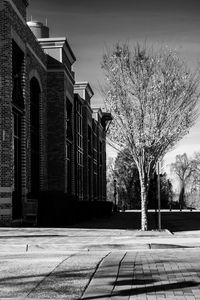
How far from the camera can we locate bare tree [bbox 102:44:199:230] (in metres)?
19.3

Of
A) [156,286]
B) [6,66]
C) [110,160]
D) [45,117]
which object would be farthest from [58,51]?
[110,160]

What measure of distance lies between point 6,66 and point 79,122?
19125 mm

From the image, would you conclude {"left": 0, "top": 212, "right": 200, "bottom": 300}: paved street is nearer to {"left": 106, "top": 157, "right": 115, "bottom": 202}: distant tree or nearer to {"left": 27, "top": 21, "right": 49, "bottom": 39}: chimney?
{"left": 27, "top": 21, "right": 49, "bottom": 39}: chimney

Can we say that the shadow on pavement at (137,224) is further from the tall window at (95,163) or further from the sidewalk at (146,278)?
the tall window at (95,163)

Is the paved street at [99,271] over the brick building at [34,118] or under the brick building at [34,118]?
under

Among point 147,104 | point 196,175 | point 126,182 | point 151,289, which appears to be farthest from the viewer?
point 196,175

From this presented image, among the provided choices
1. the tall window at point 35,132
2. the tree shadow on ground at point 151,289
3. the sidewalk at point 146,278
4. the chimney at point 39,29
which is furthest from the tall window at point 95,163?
the tree shadow on ground at point 151,289

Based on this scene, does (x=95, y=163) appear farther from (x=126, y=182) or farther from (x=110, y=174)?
(x=110, y=174)

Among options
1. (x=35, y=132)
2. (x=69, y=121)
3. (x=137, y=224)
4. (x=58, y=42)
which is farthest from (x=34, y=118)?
(x=137, y=224)

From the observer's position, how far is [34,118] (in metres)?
26.3

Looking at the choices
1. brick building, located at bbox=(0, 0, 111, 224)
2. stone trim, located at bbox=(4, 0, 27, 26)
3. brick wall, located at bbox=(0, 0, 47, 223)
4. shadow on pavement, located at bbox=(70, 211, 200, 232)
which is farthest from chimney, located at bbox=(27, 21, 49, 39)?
shadow on pavement, located at bbox=(70, 211, 200, 232)

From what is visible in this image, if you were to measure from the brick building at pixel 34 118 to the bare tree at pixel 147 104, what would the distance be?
3732mm

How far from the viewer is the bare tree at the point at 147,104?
758 inches

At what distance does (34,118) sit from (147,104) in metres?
8.49
